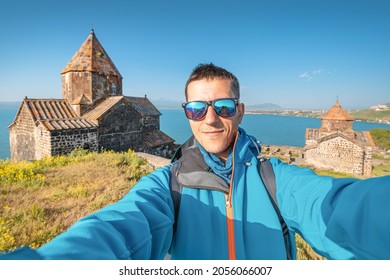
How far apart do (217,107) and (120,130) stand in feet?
40.7

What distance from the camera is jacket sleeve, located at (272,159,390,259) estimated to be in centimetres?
75


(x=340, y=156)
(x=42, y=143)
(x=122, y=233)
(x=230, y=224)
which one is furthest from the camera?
(x=340, y=156)

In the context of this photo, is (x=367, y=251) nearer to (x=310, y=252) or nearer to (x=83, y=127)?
(x=310, y=252)

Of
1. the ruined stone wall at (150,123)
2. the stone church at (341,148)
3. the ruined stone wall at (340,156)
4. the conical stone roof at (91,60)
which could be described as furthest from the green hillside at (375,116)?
the conical stone roof at (91,60)

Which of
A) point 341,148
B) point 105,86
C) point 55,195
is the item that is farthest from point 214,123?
point 341,148

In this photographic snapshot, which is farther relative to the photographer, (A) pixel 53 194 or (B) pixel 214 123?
(A) pixel 53 194

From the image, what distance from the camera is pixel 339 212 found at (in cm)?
89

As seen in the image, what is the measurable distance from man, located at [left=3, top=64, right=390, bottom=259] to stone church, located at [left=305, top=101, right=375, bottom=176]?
26.0 m

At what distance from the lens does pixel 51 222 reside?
4.10 m

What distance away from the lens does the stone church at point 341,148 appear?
72.8ft

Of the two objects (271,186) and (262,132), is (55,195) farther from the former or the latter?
(262,132)

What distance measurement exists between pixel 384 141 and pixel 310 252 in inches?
2254

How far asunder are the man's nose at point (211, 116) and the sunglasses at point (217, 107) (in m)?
0.03

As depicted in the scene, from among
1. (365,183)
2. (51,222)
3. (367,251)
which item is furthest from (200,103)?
(51,222)
